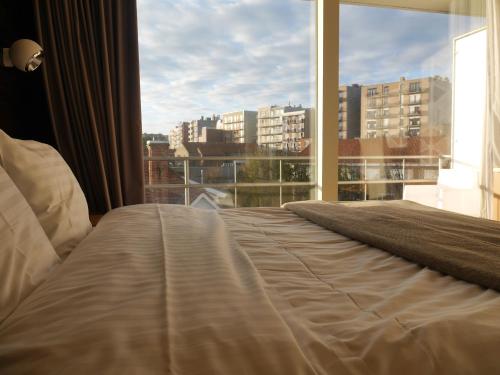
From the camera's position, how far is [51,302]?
2.39ft

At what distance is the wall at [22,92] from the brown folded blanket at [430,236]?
2.16m

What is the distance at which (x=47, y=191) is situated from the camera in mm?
1296

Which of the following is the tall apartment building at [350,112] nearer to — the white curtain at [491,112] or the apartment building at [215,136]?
the apartment building at [215,136]

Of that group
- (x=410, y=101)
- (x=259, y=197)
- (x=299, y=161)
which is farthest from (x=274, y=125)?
(x=410, y=101)

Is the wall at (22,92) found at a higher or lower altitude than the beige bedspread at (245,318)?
higher

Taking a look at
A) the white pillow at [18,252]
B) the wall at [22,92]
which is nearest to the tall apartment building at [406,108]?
the wall at [22,92]

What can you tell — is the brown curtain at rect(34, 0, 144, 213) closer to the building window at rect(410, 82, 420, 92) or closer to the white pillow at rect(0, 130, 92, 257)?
the white pillow at rect(0, 130, 92, 257)

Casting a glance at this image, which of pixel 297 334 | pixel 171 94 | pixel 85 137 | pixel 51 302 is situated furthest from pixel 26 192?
→ pixel 171 94

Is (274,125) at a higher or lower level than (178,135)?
higher

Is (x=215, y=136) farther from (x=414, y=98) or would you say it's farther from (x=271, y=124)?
(x=414, y=98)

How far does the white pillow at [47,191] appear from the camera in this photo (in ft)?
4.00

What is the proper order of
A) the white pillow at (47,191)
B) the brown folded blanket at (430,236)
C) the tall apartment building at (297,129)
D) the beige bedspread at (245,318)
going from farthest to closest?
the tall apartment building at (297,129) → the white pillow at (47,191) → the brown folded blanket at (430,236) → the beige bedspread at (245,318)

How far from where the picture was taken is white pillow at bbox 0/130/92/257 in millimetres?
1219

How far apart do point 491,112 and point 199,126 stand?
300cm
